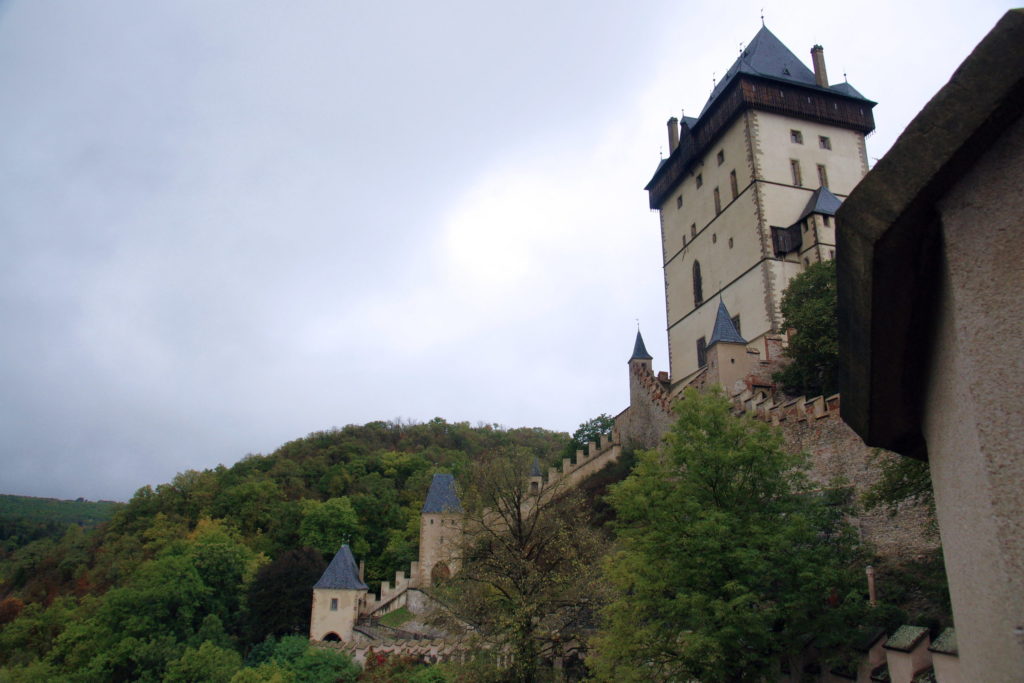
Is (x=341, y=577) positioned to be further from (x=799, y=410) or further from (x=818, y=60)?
(x=818, y=60)

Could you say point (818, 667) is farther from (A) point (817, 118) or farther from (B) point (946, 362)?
(A) point (817, 118)

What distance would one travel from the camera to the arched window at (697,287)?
131ft

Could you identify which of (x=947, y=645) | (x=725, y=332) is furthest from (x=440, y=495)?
(x=947, y=645)

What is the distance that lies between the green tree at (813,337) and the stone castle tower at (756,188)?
11.2ft

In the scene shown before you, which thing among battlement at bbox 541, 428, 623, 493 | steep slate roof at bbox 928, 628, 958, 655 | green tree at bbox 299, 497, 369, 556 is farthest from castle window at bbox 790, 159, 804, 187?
green tree at bbox 299, 497, 369, 556

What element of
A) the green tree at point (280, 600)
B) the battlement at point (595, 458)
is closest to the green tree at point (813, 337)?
the battlement at point (595, 458)

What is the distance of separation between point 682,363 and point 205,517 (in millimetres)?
46829

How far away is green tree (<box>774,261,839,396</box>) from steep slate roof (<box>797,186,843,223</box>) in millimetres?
5374

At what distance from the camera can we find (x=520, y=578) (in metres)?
17.4

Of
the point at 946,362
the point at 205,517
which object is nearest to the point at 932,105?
the point at 946,362

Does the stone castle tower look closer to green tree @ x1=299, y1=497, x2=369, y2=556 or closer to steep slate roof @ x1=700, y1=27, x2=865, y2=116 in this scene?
steep slate roof @ x1=700, y1=27, x2=865, y2=116

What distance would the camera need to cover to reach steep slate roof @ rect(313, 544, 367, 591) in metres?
42.4

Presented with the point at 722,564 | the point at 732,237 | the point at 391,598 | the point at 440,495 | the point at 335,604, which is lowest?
the point at 335,604

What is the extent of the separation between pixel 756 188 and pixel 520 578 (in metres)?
25.6
